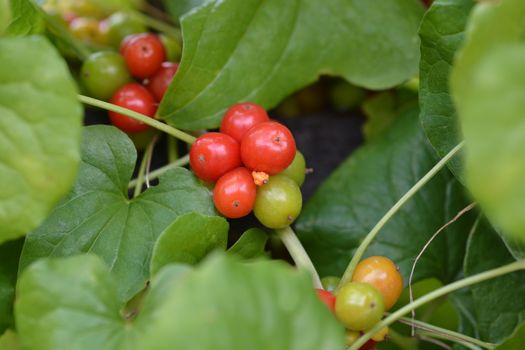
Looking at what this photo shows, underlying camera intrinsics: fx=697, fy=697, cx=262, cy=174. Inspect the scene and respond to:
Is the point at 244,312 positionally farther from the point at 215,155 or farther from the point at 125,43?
the point at 125,43

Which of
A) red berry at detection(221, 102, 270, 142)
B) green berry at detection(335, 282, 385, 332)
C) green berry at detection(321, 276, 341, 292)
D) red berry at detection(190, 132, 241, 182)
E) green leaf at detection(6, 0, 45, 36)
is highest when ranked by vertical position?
green leaf at detection(6, 0, 45, 36)

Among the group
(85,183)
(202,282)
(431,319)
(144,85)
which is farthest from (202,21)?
(431,319)

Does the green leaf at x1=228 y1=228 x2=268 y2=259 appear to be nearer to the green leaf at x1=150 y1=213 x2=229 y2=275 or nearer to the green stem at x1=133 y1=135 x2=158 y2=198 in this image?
the green leaf at x1=150 y1=213 x2=229 y2=275

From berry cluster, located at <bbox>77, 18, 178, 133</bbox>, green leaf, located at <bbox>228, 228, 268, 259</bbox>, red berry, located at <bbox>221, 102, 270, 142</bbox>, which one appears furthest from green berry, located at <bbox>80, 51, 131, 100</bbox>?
green leaf, located at <bbox>228, 228, 268, 259</bbox>

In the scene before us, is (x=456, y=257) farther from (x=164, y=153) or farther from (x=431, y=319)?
(x=164, y=153)

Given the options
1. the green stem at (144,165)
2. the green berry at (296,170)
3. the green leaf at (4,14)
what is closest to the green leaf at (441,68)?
the green berry at (296,170)

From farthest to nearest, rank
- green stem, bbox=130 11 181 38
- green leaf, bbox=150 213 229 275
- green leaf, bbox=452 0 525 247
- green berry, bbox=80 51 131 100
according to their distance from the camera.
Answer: green stem, bbox=130 11 181 38 → green berry, bbox=80 51 131 100 → green leaf, bbox=150 213 229 275 → green leaf, bbox=452 0 525 247
